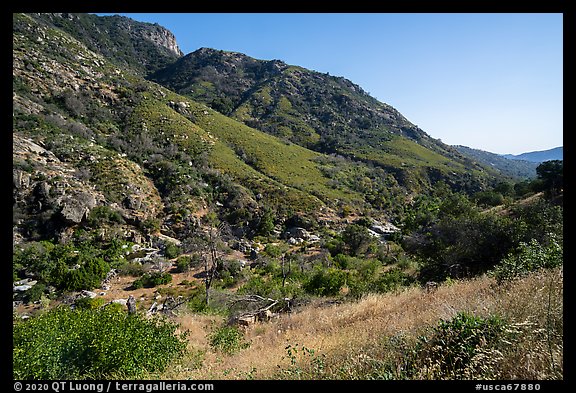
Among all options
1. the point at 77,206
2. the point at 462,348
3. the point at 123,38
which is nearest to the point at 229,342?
the point at 462,348

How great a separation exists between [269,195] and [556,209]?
30462mm

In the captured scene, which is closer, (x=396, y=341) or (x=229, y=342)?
(x=396, y=341)

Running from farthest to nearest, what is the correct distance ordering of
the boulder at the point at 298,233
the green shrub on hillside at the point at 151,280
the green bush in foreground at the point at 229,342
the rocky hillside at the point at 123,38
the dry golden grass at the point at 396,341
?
the rocky hillside at the point at 123,38 → the boulder at the point at 298,233 → the green shrub on hillside at the point at 151,280 → the green bush in foreground at the point at 229,342 → the dry golden grass at the point at 396,341

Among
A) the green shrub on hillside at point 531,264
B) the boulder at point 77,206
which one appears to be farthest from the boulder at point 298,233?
the green shrub on hillside at point 531,264

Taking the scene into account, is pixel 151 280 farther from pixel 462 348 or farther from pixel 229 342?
pixel 462 348

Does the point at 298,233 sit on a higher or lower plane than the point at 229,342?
lower

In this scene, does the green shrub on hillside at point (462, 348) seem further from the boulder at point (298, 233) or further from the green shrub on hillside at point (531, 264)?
the boulder at point (298, 233)

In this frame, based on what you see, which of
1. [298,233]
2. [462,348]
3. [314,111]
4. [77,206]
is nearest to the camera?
[462,348]

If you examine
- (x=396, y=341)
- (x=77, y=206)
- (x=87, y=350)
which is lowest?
(x=87, y=350)

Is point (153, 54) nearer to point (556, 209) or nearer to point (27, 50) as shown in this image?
point (27, 50)

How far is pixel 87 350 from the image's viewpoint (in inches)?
182

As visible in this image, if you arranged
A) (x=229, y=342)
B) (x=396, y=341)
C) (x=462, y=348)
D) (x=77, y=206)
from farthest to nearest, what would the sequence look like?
(x=77, y=206), (x=229, y=342), (x=396, y=341), (x=462, y=348)

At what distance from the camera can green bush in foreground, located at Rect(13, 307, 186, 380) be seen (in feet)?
13.6

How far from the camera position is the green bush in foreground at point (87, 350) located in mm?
4148
